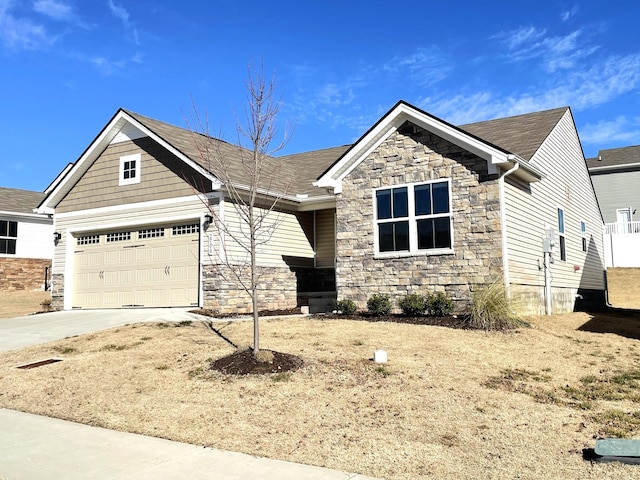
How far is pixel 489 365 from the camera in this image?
862 centimetres

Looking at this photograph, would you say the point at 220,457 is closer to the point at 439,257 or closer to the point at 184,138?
the point at 439,257

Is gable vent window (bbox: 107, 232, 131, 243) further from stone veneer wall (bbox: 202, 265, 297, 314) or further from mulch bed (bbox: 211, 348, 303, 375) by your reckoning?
mulch bed (bbox: 211, 348, 303, 375)

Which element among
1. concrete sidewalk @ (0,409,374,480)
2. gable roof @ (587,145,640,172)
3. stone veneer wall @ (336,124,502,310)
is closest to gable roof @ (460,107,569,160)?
stone veneer wall @ (336,124,502,310)

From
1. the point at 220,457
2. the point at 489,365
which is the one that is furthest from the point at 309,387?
the point at 489,365

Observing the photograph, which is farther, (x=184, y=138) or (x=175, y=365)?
(x=184, y=138)

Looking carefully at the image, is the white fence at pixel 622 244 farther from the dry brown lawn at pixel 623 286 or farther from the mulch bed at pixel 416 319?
the mulch bed at pixel 416 319

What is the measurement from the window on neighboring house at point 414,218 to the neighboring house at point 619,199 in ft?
61.5

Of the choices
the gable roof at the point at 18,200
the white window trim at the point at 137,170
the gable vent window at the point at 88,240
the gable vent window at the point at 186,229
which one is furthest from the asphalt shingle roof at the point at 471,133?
the gable roof at the point at 18,200

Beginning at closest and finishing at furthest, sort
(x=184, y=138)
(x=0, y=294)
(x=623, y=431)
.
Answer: (x=623, y=431), (x=184, y=138), (x=0, y=294)

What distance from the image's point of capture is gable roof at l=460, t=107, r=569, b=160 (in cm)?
1557

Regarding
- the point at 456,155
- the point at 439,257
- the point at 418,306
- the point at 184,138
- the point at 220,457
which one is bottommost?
the point at 220,457

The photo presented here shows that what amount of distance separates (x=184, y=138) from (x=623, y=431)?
14604mm

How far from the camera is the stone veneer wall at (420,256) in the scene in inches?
519

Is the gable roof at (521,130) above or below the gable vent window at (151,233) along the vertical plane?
above
